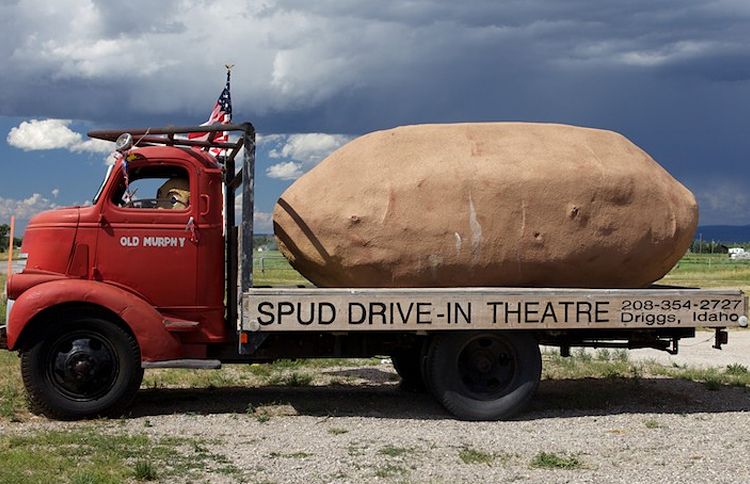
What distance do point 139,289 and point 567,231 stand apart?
3966 mm

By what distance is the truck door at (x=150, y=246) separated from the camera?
795 cm

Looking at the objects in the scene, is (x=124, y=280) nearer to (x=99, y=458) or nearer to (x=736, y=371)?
(x=99, y=458)

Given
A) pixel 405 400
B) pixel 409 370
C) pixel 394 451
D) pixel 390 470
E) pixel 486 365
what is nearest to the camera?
pixel 390 470

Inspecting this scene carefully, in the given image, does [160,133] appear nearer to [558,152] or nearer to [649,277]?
[558,152]

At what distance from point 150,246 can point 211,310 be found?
31.8 inches

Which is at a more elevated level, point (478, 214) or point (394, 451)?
point (478, 214)

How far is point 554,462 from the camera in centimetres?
649

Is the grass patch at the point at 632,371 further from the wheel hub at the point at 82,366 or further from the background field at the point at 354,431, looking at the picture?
the wheel hub at the point at 82,366

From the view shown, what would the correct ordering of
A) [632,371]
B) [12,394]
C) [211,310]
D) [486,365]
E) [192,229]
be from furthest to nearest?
[632,371], [12,394], [486,365], [211,310], [192,229]

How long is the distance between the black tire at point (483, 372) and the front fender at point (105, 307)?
7.99 ft

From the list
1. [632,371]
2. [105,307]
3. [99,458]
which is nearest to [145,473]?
[99,458]

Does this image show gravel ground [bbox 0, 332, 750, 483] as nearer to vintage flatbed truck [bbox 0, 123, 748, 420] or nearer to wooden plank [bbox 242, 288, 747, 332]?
vintage flatbed truck [bbox 0, 123, 748, 420]

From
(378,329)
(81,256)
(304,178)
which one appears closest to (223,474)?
(378,329)

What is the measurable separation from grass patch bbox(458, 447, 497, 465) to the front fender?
280 cm
